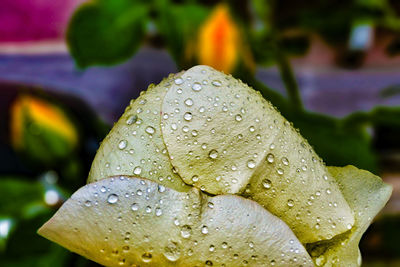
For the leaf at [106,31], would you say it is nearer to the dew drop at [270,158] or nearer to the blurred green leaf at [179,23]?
the blurred green leaf at [179,23]

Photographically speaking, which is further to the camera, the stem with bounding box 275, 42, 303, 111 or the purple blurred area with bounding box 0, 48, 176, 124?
the purple blurred area with bounding box 0, 48, 176, 124

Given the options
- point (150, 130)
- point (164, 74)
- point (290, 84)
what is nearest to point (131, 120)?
point (150, 130)

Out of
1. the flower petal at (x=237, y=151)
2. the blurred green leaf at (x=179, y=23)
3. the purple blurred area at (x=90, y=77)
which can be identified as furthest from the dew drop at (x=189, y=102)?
the purple blurred area at (x=90, y=77)

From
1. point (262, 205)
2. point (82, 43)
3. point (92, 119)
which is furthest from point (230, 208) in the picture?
point (92, 119)

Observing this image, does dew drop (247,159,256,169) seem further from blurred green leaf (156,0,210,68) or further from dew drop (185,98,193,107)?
blurred green leaf (156,0,210,68)

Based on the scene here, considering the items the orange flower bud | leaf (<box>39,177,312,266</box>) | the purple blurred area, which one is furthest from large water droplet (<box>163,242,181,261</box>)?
the purple blurred area

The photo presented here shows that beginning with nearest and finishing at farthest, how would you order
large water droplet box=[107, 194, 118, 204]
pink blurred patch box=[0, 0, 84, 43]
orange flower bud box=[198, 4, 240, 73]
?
large water droplet box=[107, 194, 118, 204]
orange flower bud box=[198, 4, 240, 73]
pink blurred patch box=[0, 0, 84, 43]

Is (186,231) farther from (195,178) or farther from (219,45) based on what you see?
(219,45)
